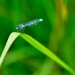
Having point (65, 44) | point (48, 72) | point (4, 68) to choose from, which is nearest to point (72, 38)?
point (65, 44)

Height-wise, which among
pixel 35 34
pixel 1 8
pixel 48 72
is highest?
pixel 1 8

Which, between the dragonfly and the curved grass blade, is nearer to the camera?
the curved grass blade

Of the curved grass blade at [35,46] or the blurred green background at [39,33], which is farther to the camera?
the blurred green background at [39,33]

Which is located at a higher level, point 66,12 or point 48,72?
point 66,12

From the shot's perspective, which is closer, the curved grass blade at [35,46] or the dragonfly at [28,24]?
the curved grass blade at [35,46]

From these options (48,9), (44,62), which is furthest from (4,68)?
(48,9)

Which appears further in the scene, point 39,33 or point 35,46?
point 39,33

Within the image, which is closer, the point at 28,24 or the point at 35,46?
the point at 35,46

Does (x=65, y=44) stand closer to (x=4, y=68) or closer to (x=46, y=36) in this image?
(x=46, y=36)
